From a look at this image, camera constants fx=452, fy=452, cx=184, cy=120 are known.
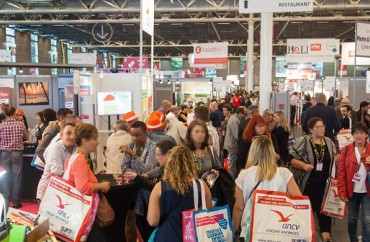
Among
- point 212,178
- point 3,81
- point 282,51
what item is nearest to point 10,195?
point 212,178

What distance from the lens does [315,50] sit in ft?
57.7

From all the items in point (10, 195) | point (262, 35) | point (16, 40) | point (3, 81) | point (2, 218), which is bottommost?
point (10, 195)

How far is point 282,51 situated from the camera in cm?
3669

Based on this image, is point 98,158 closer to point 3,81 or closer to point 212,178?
point 212,178

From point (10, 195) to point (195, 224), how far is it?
15.3ft

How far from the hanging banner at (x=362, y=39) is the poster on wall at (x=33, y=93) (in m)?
8.47

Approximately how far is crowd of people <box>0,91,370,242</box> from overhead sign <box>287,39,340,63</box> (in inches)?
472

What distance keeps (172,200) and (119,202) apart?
52.0 inches

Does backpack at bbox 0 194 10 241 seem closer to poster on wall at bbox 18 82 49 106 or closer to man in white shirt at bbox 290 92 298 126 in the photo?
poster on wall at bbox 18 82 49 106

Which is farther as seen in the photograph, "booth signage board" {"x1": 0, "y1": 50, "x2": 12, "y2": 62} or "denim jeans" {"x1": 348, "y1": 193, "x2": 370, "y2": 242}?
"booth signage board" {"x1": 0, "y1": 50, "x2": 12, "y2": 62}

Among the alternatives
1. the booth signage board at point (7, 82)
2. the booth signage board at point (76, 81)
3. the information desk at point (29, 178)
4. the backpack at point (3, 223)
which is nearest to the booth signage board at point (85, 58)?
the booth signage board at point (7, 82)

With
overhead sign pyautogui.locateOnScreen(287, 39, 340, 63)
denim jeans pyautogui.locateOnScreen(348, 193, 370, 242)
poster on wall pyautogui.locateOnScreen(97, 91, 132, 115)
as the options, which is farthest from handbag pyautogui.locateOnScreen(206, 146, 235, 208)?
overhead sign pyautogui.locateOnScreen(287, 39, 340, 63)

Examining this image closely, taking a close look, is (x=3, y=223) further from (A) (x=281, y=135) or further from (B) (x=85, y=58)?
(B) (x=85, y=58)

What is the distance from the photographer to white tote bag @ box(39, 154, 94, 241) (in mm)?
3109
